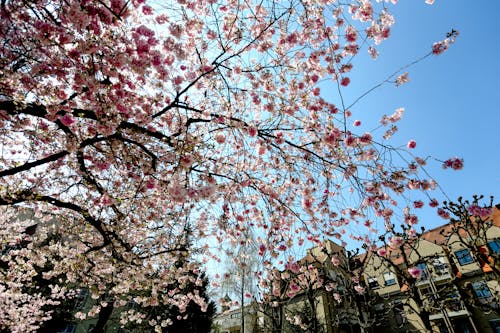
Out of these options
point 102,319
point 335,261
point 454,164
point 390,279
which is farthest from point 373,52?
point 390,279

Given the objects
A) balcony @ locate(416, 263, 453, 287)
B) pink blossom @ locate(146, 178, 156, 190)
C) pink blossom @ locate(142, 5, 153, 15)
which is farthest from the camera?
balcony @ locate(416, 263, 453, 287)

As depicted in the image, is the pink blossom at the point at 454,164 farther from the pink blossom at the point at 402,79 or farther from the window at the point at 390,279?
the window at the point at 390,279

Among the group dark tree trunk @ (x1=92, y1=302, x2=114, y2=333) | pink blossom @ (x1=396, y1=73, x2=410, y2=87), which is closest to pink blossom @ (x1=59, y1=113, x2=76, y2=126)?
pink blossom @ (x1=396, y1=73, x2=410, y2=87)

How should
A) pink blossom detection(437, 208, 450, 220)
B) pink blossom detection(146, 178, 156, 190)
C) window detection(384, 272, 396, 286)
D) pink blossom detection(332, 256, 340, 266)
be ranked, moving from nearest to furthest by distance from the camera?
pink blossom detection(437, 208, 450, 220)
pink blossom detection(146, 178, 156, 190)
pink blossom detection(332, 256, 340, 266)
window detection(384, 272, 396, 286)

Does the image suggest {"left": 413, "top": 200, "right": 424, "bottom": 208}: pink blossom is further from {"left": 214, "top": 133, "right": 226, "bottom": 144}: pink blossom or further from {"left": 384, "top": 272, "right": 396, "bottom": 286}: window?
{"left": 384, "top": 272, "right": 396, "bottom": 286}: window

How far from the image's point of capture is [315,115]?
456 cm

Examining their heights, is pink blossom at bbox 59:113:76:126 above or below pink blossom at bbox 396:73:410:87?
below

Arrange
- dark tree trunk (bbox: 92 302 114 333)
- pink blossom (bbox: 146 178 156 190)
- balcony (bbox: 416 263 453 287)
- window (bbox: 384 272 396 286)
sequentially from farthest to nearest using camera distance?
window (bbox: 384 272 396 286)
dark tree trunk (bbox: 92 302 114 333)
balcony (bbox: 416 263 453 287)
pink blossom (bbox: 146 178 156 190)

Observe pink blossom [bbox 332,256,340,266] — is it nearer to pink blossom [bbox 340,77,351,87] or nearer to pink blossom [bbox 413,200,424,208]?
pink blossom [bbox 413,200,424,208]

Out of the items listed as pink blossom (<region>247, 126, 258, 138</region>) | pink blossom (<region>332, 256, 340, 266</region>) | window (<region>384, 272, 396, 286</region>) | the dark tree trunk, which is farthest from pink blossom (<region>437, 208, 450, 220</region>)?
window (<region>384, 272, 396, 286</region>)

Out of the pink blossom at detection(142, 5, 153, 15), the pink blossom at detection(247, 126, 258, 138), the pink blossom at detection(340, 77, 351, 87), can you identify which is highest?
the pink blossom at detection(142, 5, 153, 15)

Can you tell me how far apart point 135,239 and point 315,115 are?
26.1 ft

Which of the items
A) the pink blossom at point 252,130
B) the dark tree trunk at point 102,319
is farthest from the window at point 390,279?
the pink blossom at point 252,130

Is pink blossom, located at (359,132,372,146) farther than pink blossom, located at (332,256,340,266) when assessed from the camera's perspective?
No
